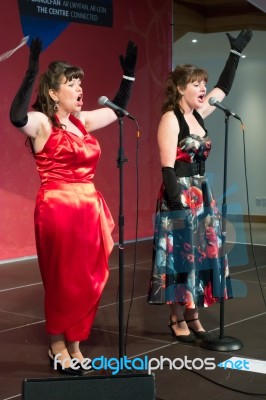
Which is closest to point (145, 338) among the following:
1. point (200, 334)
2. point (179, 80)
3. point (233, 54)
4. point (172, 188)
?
point (200, 334)

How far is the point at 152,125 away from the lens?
26.2 ft

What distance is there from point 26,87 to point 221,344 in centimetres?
172

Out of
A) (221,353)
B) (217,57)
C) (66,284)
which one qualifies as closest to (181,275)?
(221,353)

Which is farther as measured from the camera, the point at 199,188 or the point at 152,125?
the point at 152,125

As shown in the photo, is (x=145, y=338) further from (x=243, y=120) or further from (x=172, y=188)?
(x=243, y=120)

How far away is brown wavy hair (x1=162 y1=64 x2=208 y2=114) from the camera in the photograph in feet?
12.4

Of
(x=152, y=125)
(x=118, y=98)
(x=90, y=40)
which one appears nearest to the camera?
(x=118, y=98)

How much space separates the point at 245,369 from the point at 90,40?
15.0ft

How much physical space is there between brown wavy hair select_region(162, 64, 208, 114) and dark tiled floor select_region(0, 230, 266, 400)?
1.24 metres

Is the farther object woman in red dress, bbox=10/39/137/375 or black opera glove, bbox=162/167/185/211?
black opera glove, bbox=162/167/185/211

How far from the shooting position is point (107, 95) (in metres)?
7.35

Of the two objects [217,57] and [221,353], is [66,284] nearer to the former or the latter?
[221,353]

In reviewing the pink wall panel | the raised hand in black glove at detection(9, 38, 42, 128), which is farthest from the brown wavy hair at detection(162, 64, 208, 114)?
the pink wall panel

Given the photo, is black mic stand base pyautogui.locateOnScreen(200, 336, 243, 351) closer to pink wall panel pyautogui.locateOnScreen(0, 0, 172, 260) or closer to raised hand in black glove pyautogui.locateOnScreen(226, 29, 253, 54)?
raised hand in black glove pyautogui.locateOnScreen(226, 29, 253, 54)
